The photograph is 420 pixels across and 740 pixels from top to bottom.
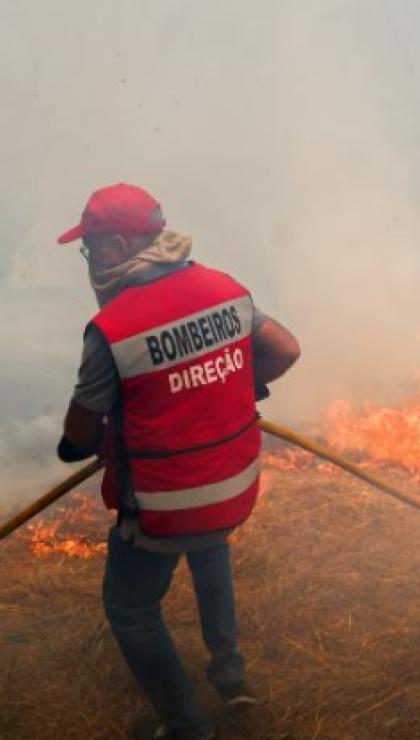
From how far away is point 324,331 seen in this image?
352 inches

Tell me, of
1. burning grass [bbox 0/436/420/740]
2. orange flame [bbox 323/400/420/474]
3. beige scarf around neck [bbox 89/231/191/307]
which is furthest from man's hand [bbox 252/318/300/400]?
orange flame [bbox 323/400/420/474]

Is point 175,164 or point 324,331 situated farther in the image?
point 175,164

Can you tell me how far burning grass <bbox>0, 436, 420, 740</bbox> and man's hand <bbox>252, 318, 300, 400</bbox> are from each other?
1.49 metres

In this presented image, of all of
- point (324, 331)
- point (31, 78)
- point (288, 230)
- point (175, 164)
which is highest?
point (31, 78)

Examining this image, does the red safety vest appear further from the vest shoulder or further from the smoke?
the smoke


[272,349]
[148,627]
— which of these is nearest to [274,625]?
[148,627]

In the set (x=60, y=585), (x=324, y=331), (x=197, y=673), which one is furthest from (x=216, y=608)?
(x=324, y=331)

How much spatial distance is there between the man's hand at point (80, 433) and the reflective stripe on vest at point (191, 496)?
0.26m

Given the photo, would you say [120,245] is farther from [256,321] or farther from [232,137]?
[232,137]

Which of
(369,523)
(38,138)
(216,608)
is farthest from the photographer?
(38,138)

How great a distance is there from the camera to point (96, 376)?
8.23ft

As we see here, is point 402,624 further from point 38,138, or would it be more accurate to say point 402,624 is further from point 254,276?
point 38,138

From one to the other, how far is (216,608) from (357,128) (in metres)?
9.13

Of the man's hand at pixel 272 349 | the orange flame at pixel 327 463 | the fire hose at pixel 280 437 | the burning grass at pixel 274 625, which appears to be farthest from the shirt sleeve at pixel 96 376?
the orange flame at pixel 327 463
